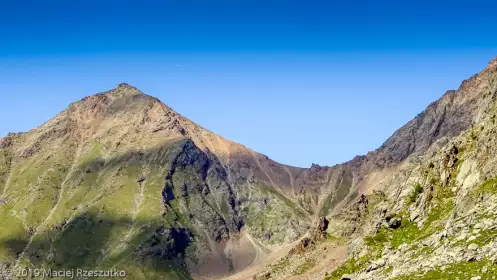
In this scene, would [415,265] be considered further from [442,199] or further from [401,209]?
[401,209]

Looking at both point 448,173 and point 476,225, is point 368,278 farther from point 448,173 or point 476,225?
point 448,173

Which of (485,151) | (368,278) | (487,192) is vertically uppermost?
(485,151)

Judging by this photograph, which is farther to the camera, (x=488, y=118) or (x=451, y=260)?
(x=488, y=118)

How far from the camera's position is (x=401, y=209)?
449 feet

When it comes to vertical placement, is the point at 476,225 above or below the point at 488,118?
below

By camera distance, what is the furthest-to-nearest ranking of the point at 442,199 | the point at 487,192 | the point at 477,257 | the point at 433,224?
the point at 442,199
the point at 433,224
the point at 487,192
the point at 477,257

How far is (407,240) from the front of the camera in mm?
112875

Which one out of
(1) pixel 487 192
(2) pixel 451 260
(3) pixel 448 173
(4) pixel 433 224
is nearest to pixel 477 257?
(2) pixel 451 260

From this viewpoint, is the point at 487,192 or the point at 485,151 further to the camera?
the point at 485,151

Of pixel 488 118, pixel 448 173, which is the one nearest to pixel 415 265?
pixel 448 173

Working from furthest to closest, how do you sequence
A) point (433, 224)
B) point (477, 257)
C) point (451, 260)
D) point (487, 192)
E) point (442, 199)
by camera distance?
1. point (442, 199)
2. point (433, 224)
3. point (487, 192)
4. point (451, 260)
5. point (477, 257)

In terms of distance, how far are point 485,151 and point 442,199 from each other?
13.4 m

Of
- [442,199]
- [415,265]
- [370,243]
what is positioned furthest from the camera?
[370,243]

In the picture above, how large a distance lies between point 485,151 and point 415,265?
39.0m
